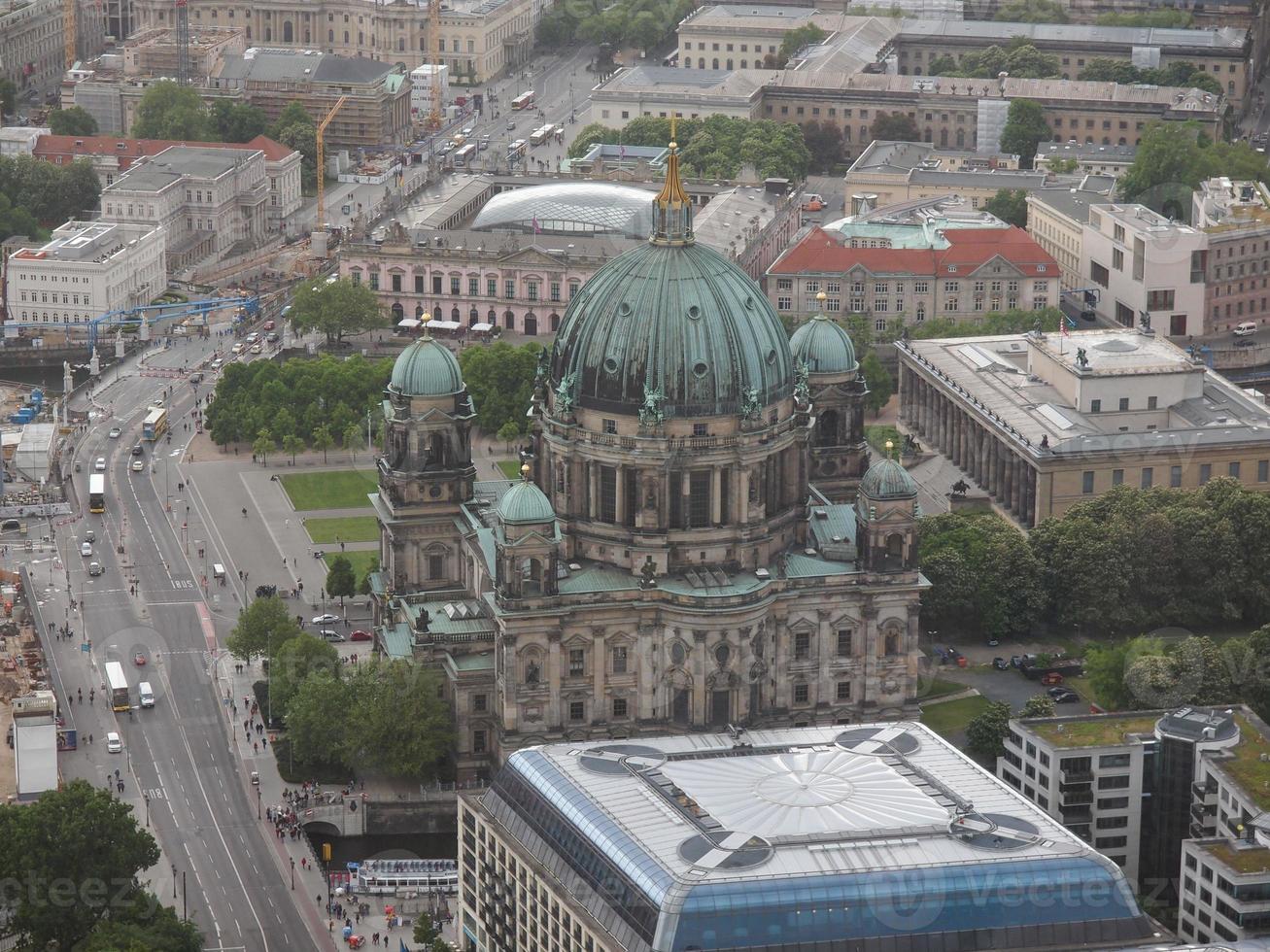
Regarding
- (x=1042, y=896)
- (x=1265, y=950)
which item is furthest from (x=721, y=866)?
(x=1265, y=950)

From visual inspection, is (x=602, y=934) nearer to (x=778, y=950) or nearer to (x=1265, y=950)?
(x=778, y=950)

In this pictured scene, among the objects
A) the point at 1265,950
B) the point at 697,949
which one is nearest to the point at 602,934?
the point at 697,949

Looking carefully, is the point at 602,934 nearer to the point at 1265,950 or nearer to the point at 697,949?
the point at 697,949

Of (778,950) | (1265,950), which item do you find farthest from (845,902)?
(1265,950)

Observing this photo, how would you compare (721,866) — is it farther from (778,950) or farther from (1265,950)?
(1265,950)

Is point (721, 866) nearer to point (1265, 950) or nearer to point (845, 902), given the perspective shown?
point (845, 902)

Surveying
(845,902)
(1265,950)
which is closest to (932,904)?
(845,902)
